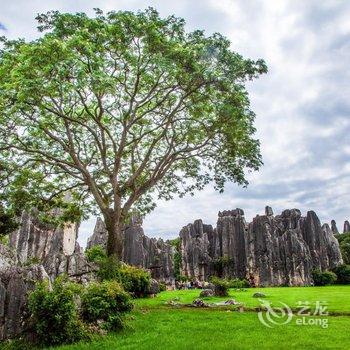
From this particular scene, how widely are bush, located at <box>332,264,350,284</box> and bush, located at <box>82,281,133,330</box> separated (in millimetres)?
47627

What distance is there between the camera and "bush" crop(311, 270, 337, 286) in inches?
2075

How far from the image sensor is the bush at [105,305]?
554 inches

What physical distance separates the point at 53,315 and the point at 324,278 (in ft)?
164

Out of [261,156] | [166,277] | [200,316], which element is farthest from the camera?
[166,277]

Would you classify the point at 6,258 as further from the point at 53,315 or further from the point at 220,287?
the point at 220,287

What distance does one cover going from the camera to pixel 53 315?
39.2 ft

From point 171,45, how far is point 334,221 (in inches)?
4234

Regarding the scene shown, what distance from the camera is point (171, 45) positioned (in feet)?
59.1

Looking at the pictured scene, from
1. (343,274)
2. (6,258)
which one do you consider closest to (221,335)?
(6,258)

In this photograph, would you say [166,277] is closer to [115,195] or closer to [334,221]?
[115,195]

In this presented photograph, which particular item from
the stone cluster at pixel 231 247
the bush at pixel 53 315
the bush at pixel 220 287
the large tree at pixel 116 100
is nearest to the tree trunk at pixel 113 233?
the large tree at pixel 116 100

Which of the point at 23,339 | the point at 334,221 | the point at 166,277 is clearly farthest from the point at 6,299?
the point at 334,221

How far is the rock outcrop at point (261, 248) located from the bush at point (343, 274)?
13.8 ft

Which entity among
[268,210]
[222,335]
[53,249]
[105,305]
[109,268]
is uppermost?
[268,210]
